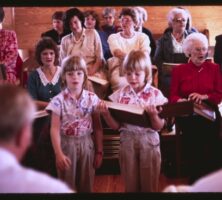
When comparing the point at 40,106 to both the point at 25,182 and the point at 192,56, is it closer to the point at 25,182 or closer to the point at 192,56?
the point at 192,56

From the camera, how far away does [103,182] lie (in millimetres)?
2273

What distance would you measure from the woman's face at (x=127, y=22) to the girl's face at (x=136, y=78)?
53 cm

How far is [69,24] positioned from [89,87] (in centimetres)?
38

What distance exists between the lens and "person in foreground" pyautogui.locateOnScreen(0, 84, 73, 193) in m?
1.05

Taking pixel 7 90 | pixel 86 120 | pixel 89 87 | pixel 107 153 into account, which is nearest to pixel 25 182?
pixel 7 90

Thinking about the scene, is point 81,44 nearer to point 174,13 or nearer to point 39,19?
point 39,19

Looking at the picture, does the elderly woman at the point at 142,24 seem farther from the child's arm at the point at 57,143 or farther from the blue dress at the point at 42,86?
the child's arm at the point at 57,143

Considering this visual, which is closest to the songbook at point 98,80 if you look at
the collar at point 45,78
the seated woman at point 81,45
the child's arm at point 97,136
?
the seated woman at point 81,45

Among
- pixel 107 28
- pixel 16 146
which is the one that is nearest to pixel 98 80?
pixel 107 28

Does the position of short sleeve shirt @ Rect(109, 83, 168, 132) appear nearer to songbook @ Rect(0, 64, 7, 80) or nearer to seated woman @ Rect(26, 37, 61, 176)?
seated woman @ Rect(26, 37, 61, 176)

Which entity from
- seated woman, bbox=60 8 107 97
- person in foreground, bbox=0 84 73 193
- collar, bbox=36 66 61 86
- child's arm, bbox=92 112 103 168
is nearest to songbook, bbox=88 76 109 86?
seated woman, bbox=60 8 107 97

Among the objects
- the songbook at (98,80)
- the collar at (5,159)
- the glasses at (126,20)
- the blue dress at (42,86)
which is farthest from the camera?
the glasses at (126,20)

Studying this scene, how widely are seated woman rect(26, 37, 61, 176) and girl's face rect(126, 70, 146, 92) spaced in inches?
10.8

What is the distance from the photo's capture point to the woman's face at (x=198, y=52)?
206 cm
